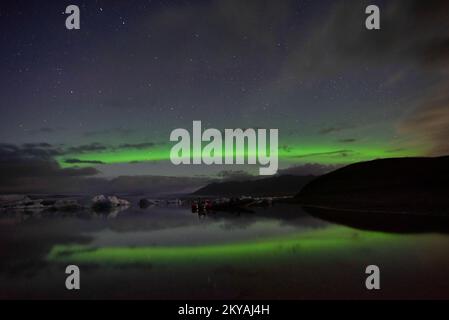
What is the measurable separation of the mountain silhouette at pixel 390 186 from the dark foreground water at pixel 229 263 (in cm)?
1401

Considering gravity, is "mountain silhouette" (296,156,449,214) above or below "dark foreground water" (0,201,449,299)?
above

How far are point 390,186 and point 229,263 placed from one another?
33500 millimetres

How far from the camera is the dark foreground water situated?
988 cm

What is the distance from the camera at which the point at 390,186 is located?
41312 mm

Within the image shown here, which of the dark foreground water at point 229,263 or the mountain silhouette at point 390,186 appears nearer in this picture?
the dark foreground water at point 229,263

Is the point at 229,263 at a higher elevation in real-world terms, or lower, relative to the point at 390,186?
lower

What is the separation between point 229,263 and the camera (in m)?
12.8

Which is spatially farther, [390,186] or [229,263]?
[390,186]

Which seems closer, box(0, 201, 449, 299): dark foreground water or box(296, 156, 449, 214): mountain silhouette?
box(0, 201, 449, 299): dark foreground water

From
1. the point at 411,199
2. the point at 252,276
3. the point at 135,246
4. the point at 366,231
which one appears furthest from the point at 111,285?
the point at 411,199

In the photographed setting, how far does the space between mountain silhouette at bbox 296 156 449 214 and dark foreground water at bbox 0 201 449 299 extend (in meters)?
14.0

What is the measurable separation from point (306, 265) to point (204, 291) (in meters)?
4.00

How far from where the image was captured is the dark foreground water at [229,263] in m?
9.88

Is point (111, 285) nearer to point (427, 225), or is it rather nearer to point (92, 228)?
point (92, 228)
